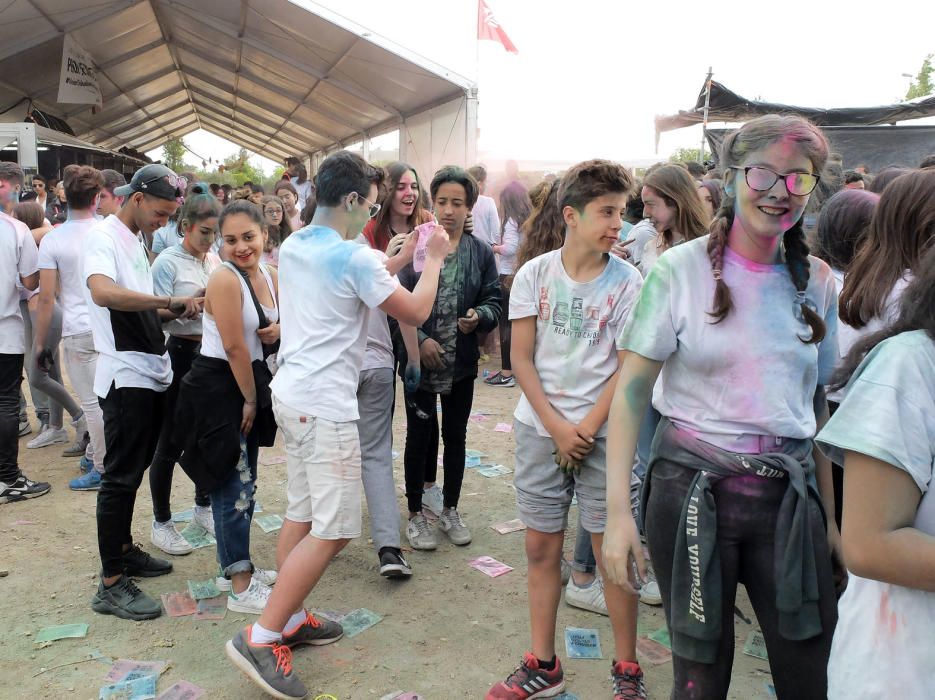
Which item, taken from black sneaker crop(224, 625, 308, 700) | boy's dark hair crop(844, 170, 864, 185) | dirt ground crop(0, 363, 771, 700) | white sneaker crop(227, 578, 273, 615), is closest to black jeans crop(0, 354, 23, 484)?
dirt ground crop(0, 363, 771, 700)

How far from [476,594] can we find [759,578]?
1912 millimetres

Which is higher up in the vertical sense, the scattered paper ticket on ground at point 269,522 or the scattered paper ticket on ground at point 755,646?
the scattered paper ticket on ground at point 269,522

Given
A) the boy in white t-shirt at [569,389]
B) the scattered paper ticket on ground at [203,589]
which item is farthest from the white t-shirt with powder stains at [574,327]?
the scattered paper ticket on ground at [203,589]

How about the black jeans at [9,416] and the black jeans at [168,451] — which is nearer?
the black jeans at [168,451]

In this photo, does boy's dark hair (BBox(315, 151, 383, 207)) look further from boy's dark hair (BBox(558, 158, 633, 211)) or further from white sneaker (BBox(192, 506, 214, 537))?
white sneaker (BBox(192, 506, 214, 537))

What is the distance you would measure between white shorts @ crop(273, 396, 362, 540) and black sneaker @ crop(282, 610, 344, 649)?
582 mm

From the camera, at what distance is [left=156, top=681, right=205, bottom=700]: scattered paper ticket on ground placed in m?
2.68

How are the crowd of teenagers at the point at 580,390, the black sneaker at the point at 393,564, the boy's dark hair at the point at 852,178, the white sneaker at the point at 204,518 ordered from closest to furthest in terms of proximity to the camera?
1. the crowd of teenagers at the point at 580,390
2. the black sneaker at the point at 393,564
3. the white sneaker at the point at 204,518
4. the boy's dark hair at the point at 852,178

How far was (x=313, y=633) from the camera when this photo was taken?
3.01m

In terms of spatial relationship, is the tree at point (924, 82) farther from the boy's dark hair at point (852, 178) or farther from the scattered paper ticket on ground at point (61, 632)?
the scattered paper ticket on ground at point (61, 632)

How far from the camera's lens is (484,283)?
403 cm

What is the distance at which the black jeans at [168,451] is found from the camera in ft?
11.6

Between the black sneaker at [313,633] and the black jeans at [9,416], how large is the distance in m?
2.72

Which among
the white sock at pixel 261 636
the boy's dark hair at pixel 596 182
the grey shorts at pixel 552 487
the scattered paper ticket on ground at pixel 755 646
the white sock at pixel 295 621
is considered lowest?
the scattered paper ticket on ground at pixel 755 646
